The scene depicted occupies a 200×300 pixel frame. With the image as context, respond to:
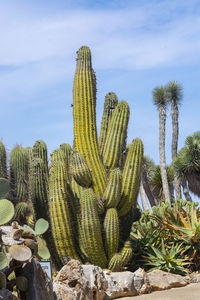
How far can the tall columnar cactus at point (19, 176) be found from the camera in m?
14.0

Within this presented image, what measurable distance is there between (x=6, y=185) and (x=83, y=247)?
20.0ft

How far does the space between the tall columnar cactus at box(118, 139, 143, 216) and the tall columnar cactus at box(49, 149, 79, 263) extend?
163cm

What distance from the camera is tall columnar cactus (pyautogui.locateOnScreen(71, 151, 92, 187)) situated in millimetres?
11887

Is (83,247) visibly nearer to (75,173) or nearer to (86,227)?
(86,227)

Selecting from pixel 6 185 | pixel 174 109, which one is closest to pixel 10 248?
pixel 6 185

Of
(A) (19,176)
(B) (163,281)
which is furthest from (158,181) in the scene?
(B) (163,281)

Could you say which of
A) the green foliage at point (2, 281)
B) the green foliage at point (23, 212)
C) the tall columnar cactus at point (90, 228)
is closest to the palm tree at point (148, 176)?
the green foliage at point (23, 212)

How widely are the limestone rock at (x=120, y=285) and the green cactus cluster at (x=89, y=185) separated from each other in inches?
69.9

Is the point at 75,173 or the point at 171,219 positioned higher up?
the point at 75,173

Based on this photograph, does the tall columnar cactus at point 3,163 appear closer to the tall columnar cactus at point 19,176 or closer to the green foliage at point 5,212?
the tall columnar cactus at point 19,176

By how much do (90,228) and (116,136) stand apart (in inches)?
105

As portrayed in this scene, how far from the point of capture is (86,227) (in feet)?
36.9

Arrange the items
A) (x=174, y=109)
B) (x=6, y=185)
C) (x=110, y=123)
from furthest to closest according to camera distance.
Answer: (x=174, y=109) < (x=110, y=123) < (x=6, y=185)

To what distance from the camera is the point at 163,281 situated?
423 inches
